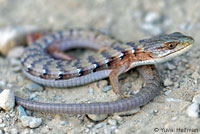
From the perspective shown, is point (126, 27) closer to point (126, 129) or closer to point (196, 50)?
point (196, 50)

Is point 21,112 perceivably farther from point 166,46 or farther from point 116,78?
point 166,46

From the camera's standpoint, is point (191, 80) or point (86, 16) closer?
point (191, 80)

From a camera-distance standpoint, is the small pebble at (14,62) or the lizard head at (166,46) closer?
the lizard head at (166,46)

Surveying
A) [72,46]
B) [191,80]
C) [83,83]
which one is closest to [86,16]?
[72,46]

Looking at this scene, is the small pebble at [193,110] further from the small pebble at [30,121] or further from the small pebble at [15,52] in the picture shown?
the small pebble at [15,52]

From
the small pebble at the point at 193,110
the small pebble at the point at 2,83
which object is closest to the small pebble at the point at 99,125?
the small pebble at the point at 193,110

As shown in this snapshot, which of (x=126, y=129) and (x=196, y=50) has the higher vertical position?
(x=196, y=50)
